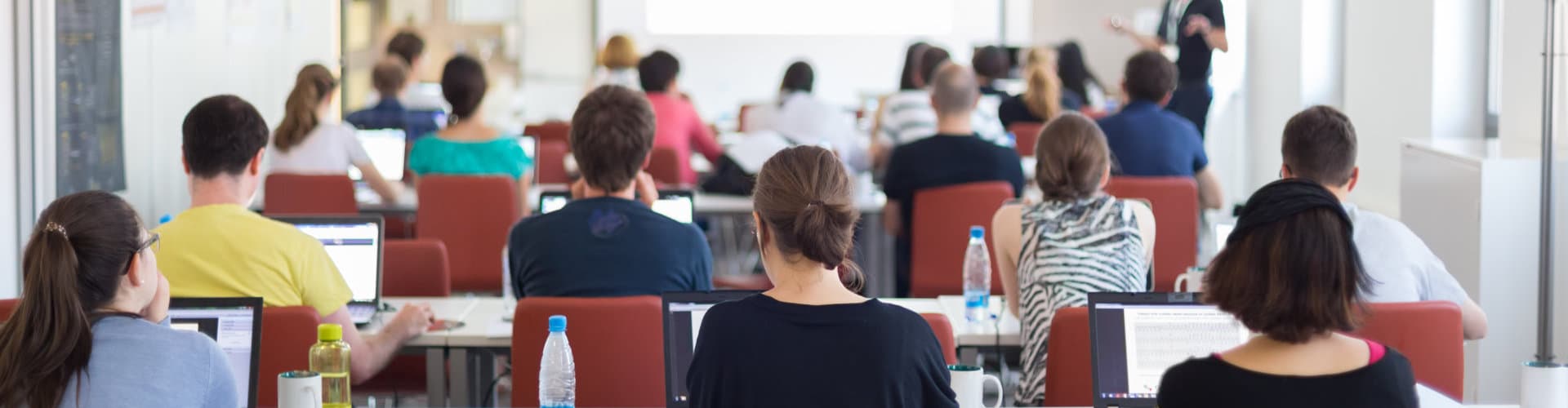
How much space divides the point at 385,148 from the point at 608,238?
3822mm

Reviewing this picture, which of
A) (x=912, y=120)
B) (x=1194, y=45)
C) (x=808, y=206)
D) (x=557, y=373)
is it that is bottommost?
(x=557, y=373)

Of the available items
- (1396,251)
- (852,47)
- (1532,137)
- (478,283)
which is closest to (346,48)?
(852,47)

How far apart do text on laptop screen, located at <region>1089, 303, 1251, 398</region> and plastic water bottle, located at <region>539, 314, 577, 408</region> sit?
901mm

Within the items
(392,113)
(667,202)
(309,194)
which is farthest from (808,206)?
(392,113)

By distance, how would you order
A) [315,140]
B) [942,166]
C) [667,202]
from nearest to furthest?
[667,202] → [942,166] → [315,140]

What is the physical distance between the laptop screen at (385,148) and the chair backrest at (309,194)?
3.85 ft

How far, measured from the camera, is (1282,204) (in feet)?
6.48

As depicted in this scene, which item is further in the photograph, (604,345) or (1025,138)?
(1025,138)

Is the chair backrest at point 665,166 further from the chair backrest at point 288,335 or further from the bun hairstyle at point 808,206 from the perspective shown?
the bun hairstyle at point 808,206

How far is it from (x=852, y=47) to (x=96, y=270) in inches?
448

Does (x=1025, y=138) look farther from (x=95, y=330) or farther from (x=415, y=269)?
(x=95, y=330)

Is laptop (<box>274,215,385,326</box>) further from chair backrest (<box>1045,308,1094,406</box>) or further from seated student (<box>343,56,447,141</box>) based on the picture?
seated student (<box>343,56,447,141</box>)

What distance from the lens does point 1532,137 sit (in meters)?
4.92

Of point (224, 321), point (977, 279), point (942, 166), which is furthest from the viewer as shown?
point (942, 166)
